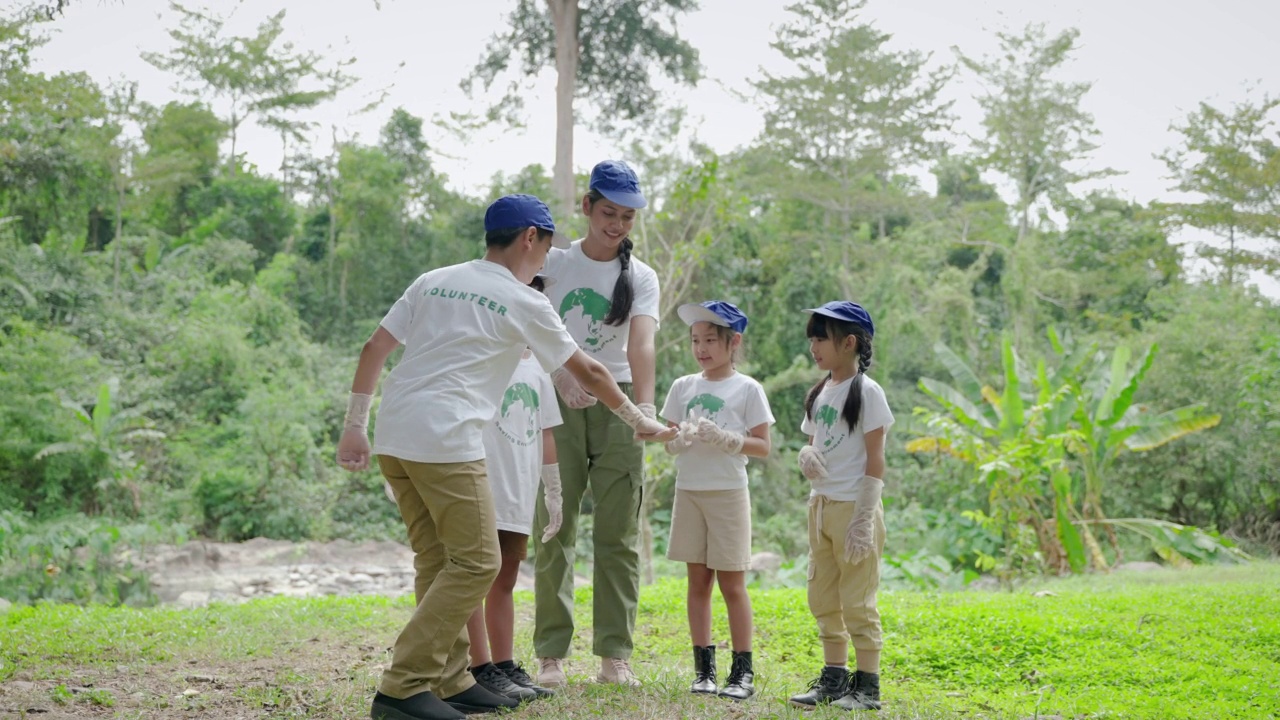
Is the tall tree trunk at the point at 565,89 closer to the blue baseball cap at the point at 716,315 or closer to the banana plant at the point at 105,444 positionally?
the banana plant at the point at 105,444

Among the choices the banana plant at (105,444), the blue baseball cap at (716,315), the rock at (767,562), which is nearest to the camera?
the blue baseball cap at (716,315)

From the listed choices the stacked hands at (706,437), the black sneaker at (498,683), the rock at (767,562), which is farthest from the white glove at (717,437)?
the rock at (767,562)

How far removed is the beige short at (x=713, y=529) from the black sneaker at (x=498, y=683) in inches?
31.1

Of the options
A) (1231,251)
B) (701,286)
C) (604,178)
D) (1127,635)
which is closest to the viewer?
(604,178)

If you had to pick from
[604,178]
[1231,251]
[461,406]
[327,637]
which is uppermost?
[1231,251]

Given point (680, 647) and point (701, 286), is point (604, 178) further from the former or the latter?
point (701, 286)

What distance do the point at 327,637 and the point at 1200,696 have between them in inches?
170

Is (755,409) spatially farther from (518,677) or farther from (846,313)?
(518,677)

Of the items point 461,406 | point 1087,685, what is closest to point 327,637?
point 461,406

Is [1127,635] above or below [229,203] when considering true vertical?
below

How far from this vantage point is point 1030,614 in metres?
5.92

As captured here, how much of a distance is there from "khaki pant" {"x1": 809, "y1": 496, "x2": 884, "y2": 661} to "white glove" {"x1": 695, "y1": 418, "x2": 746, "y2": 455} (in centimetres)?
40

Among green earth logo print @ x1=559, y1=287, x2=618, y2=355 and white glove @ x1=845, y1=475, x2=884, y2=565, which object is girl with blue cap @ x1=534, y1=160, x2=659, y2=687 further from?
white glove @ x1=845, y1=475, x2=884, y2=565

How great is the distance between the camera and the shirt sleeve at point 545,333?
140 inches
